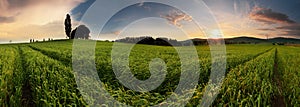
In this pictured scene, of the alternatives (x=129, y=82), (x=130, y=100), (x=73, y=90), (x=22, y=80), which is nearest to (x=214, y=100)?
(x=130, y=100)

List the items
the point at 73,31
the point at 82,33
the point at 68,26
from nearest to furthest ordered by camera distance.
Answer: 1. the point at 68,26
2. the point at 82,33
3. the point at 73,31

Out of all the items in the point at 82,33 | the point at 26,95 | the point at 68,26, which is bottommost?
the point at 26,95

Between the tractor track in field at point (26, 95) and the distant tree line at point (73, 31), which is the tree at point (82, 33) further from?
the tractor track in field at point (26, 95)

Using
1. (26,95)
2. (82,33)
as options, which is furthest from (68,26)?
(26,95)

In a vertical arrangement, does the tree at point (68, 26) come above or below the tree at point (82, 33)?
above

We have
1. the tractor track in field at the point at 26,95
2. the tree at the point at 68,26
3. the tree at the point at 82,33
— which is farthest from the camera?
the tree at the point at 82,33

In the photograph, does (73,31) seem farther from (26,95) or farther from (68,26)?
(26,95)

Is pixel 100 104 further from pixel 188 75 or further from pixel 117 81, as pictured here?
pixel 188 75

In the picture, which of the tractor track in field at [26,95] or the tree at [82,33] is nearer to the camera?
the tractor track in field at [26,95]

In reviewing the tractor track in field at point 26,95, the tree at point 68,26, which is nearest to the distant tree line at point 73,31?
the tree at point 68,26

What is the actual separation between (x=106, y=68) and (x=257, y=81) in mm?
5485

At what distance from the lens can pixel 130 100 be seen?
5.80 m

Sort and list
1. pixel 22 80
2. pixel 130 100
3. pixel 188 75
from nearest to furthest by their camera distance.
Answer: pixel 130 100 < pixel 22 80 < pixel 188 75

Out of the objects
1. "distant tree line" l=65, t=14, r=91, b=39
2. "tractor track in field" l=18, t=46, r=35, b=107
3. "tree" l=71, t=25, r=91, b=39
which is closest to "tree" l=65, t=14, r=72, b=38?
"distant tree line" l=65, t=14, r=91, b=39
